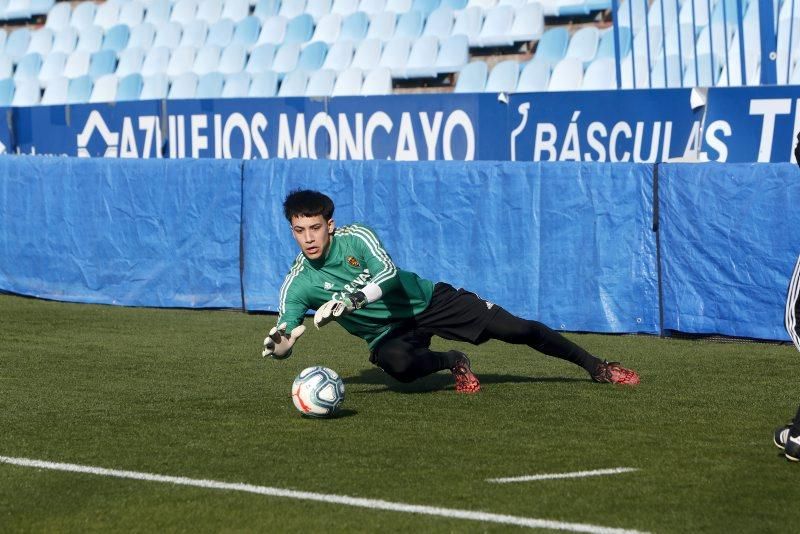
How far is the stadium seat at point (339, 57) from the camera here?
19.8 metres

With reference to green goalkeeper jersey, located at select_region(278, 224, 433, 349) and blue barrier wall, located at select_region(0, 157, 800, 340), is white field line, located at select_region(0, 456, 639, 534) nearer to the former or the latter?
green goalkeeper jersey, located at select_region(278, 224, 433, 349)

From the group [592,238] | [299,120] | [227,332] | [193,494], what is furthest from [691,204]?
[193,494]

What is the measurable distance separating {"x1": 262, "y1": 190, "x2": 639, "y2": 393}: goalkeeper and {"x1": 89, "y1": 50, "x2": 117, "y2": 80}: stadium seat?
611 inches

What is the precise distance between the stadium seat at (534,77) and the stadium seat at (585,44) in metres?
0.40

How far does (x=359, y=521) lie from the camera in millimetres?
5293

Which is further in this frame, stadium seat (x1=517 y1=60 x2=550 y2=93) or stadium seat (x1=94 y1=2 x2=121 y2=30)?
stadium seat (x1=94 y1=2 x2=121 y2=30)

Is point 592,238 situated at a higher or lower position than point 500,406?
higher

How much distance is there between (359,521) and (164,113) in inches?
498

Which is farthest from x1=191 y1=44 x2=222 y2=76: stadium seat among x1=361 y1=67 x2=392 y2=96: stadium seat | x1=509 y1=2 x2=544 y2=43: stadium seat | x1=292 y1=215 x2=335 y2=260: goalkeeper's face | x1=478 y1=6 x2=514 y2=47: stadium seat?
x1=292 y1=215 x2=335 y2=260: goalkeeper's face

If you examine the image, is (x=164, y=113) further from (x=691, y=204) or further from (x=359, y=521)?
(x=359, y=521)

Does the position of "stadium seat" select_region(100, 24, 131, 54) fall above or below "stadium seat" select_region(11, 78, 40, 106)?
above

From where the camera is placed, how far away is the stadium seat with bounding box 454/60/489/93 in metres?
17.8

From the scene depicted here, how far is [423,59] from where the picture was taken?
738 inches

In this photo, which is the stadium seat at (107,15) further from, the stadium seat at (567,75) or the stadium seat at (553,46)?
the stadium seat at (567,75)
